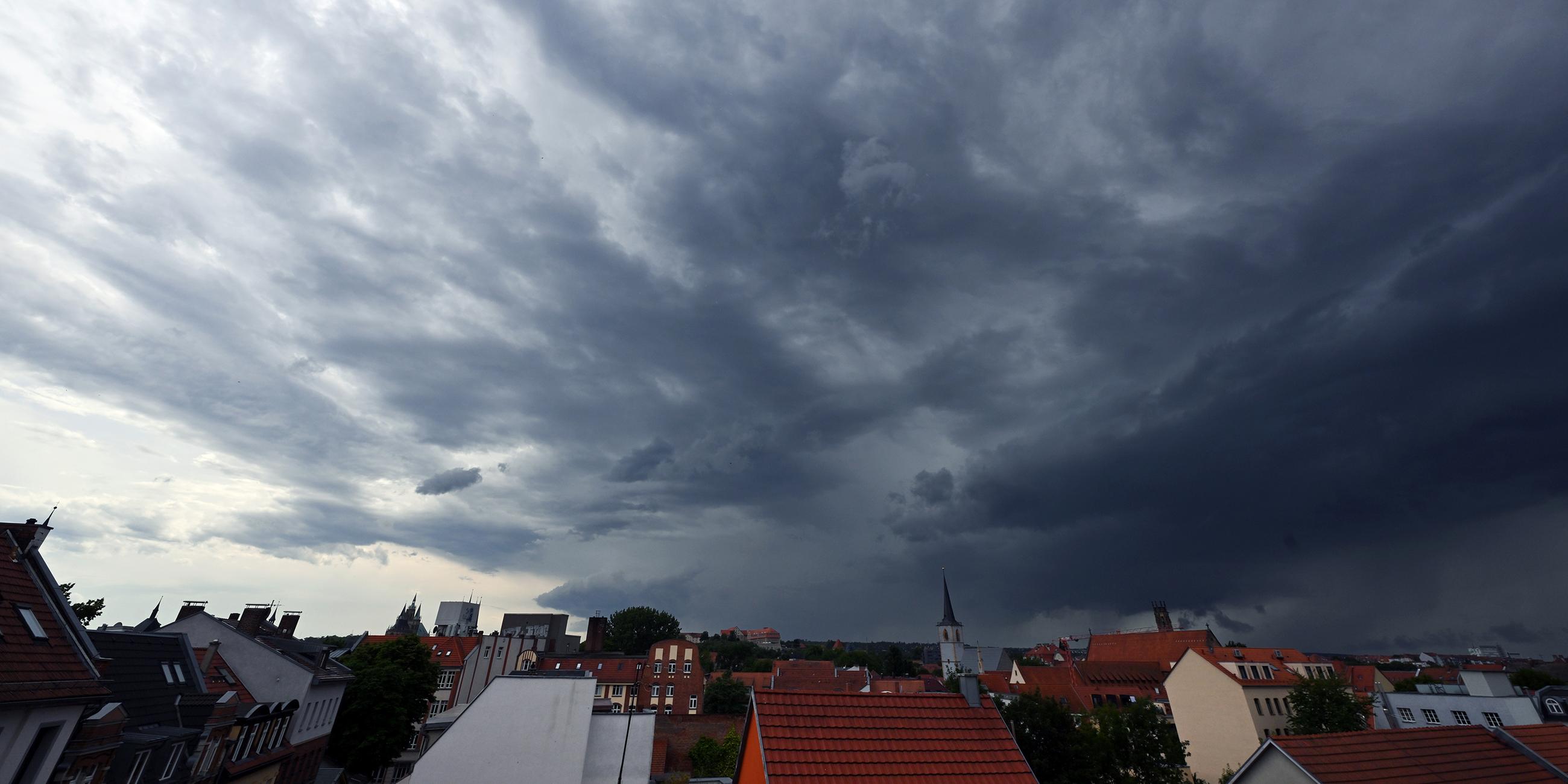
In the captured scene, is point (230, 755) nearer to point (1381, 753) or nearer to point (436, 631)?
point (1381, 753)

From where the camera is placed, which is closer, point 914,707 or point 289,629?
point 914,707

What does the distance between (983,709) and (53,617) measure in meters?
31.7

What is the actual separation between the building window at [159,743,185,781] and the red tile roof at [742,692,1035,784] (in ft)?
92.3

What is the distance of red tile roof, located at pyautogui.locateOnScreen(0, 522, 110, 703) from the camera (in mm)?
18547

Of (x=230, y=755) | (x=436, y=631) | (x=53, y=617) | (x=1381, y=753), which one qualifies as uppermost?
(x=436, y=631)

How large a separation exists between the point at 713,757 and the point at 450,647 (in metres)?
51.9

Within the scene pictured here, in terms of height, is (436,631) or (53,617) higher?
(436,631)

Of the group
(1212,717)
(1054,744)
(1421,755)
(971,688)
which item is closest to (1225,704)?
(1212,717)

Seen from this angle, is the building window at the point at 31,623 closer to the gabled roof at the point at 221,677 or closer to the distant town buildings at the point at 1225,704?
the gabled roof at the point at 221,677

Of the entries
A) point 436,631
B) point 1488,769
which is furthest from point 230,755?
point 436,631

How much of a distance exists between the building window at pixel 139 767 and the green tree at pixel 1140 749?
1894 inches

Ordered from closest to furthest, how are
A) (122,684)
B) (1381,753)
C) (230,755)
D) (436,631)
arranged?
(1381,753) < (122,684) < (230,755) < (436,631)

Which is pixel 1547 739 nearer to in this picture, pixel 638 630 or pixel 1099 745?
pixel 1099 745

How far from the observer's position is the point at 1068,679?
352 feet
